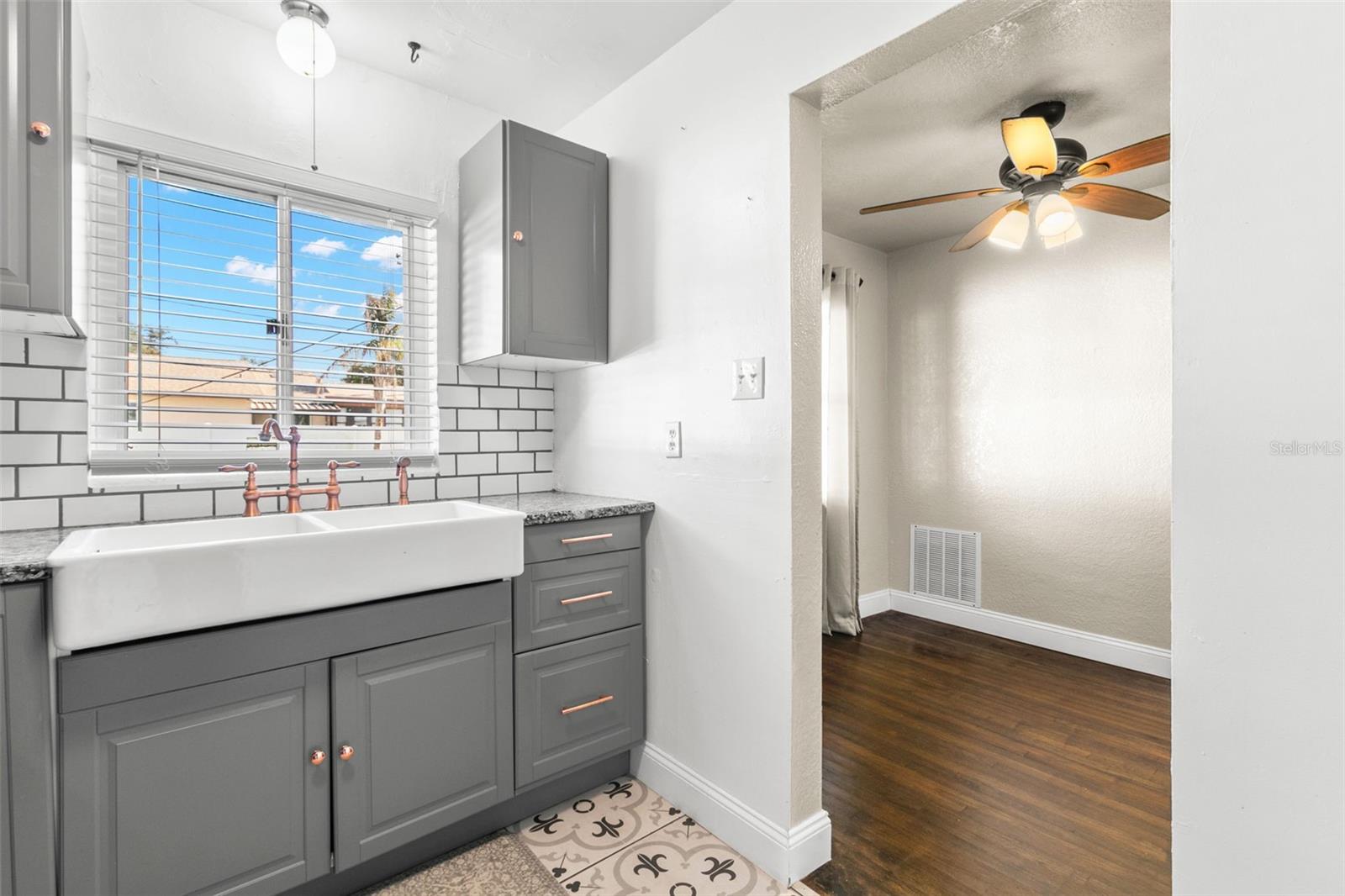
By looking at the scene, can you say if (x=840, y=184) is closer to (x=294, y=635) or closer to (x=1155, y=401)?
(x=1155, y=401)

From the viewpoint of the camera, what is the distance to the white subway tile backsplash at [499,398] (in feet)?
8.01

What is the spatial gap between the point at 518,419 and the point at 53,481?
1351mm

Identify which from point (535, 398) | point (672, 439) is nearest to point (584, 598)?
point (672, 439)

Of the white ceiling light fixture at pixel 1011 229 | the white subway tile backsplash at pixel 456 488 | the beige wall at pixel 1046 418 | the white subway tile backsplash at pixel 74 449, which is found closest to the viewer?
the white subway tile backsplash at pixel 74 449

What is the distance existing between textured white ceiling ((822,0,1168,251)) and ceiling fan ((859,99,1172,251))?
0.14m

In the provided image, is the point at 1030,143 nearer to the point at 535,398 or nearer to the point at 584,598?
the point at 535,398

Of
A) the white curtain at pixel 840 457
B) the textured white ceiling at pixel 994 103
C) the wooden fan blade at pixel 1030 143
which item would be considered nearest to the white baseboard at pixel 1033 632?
the white curtain at pixel 840 457

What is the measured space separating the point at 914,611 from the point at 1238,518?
3480mm

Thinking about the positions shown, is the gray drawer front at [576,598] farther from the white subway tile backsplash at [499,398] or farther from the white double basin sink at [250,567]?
the white subway tile backsplash at [499,398]

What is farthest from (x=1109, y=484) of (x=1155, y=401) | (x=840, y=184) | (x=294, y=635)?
(x=294, y=635)

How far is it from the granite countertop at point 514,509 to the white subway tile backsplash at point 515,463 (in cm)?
11

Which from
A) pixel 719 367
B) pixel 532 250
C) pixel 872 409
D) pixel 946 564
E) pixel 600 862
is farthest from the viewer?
pixel 872 409

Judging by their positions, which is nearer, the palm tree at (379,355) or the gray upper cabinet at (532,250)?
the gray upper cabinet at (532,250)

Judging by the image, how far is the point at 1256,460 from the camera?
0.86 m
